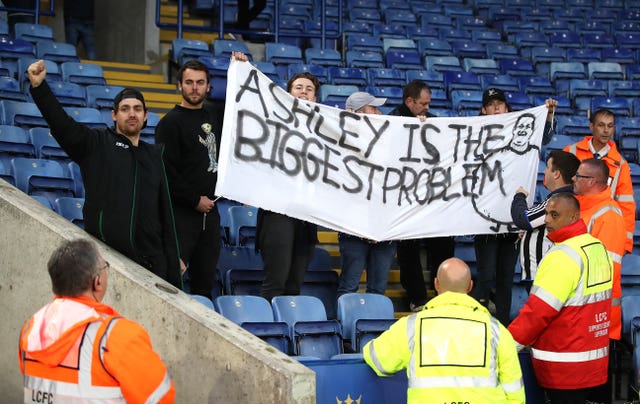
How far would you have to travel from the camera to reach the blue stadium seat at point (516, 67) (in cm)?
1461

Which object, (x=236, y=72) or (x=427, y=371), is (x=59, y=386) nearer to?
(x=427, y=371)

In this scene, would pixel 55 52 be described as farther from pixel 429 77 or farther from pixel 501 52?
pixel 501 52

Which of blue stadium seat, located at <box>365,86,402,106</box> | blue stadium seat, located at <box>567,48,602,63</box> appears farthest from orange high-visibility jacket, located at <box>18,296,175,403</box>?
blue stadium seat, located at <box>567,48,602,63</box>

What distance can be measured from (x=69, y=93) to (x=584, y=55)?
8602 mm

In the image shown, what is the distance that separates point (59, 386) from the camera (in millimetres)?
3924

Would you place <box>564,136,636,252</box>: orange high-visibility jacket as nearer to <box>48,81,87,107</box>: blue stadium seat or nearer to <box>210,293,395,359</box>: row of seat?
<box>210,293,395,359</box>: row of seat

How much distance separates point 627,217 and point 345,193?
2576 mm

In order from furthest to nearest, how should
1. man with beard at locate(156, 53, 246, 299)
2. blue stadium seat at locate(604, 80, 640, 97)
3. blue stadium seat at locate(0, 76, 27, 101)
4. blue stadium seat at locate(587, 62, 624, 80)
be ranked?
blue stadium seat at locate(587, 62, 624, 80), blue stadium seat at locate(604, 80, 640, 97), blue stadium seat at locate(0, 76, 27, 101), man with beard at locate(156, 53, 246, 299)

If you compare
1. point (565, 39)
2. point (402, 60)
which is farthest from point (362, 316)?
point (565, 39)

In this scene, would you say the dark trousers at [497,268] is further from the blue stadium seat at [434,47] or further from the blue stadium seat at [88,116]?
the blue stadium seat at [434,47]

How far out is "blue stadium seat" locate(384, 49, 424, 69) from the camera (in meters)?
14.0

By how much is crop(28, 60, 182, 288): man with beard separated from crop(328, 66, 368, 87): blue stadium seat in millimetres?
6921

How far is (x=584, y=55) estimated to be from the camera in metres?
15.5

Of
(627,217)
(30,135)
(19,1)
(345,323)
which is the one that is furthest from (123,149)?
(19,1)
